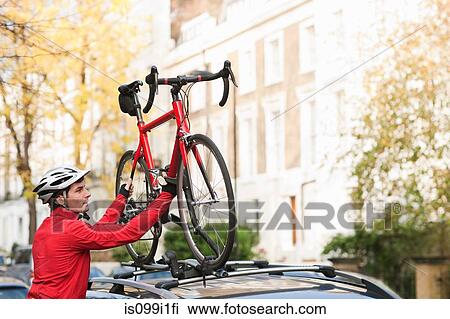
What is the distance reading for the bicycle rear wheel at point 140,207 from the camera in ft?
13.5

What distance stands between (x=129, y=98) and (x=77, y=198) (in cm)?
84

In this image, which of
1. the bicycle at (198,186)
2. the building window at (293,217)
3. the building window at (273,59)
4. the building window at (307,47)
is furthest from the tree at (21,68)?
the bicycle at (198,186)

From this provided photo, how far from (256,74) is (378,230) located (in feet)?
6.73

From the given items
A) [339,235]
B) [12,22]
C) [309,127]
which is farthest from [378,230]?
[12,22]

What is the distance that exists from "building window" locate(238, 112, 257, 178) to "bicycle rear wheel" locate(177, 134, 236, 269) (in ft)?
10.9

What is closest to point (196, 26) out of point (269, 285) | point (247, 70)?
point (247, 70)

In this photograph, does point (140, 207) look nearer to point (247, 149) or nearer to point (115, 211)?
point (115, 211)

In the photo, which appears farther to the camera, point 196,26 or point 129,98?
point 196,26

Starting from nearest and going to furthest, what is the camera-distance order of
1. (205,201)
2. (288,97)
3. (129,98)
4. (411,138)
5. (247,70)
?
(205,201) → (129,98) → (247,70) → (288,97) → (411,138)

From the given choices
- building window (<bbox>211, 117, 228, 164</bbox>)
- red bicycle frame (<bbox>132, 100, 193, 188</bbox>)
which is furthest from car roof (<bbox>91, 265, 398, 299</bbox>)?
building window (<bbox>211, 117, 228, 164</bbox>)

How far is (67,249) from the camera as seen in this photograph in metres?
3.52

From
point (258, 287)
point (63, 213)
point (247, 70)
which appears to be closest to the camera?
point (258, 287)

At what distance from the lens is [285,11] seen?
7.12m

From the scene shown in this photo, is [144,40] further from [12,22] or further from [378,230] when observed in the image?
[378,230]
